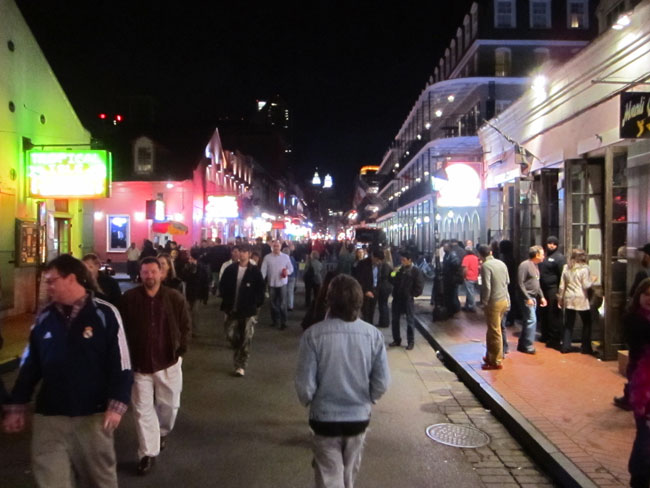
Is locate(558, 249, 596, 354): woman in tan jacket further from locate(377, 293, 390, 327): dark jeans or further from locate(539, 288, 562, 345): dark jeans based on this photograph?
locate(377, 293, 390, 327): dark jeans

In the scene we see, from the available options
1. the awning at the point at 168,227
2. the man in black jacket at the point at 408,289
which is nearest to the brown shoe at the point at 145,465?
the man in black jacket at the point at 408,289

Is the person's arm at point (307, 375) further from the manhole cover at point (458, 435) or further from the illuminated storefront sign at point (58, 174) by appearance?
the illuminated storefront sign at point (58, 174)

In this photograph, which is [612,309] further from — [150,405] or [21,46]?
[21,46]

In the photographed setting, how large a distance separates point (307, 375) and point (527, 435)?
11.0 feet

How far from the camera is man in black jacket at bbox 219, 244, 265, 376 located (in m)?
9.08

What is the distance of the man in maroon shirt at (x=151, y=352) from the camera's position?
17.3 feet

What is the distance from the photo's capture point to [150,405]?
5.34m

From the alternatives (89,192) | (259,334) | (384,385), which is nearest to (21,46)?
(89,192)

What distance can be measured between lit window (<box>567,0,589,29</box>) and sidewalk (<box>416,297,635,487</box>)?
2806 centimetres

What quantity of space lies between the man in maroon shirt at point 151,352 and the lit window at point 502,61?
30749mm

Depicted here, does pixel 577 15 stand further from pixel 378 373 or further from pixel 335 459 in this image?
pixel 335 459

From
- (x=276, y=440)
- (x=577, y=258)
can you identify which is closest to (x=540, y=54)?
(x=577, y=258)

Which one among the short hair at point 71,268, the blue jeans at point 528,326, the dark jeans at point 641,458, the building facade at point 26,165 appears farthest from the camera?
the building facade at point 26,165

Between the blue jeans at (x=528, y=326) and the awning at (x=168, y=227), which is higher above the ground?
the awning at (x=168, y=227)
